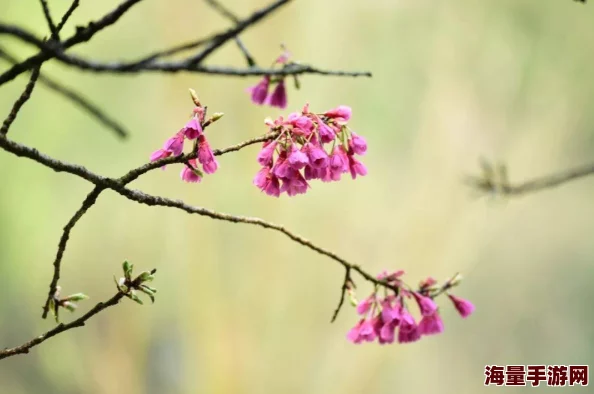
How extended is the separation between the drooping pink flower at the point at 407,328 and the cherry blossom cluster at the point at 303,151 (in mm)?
169

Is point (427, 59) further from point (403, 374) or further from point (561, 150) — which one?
point (403, 374)

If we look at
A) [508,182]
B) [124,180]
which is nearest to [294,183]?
[124,180]

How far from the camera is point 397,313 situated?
1.81 ft

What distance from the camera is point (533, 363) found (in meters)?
1.22

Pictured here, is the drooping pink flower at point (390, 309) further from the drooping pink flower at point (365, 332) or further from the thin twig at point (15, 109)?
the thin twig at point (15, 109)

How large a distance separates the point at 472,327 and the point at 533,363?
142 millimetres

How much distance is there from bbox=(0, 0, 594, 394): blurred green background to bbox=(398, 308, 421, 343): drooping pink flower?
2.23 ft

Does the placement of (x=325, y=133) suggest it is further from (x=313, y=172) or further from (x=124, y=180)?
(x=124, y=180)

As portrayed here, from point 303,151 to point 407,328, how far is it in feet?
0.75

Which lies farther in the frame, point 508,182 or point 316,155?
A: point 508,182

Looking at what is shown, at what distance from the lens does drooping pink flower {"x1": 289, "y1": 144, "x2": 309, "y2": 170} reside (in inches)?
16.7

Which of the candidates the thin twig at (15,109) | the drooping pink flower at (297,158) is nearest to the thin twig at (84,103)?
the thin twig at (15,109)

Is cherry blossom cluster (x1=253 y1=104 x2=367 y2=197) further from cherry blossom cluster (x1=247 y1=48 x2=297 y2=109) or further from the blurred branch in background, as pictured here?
the blurred branch in background

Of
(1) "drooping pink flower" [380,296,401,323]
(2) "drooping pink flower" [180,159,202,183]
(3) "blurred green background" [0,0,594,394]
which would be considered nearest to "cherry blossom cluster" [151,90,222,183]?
(2) "drooping pink flower" [180,159,202,183]
